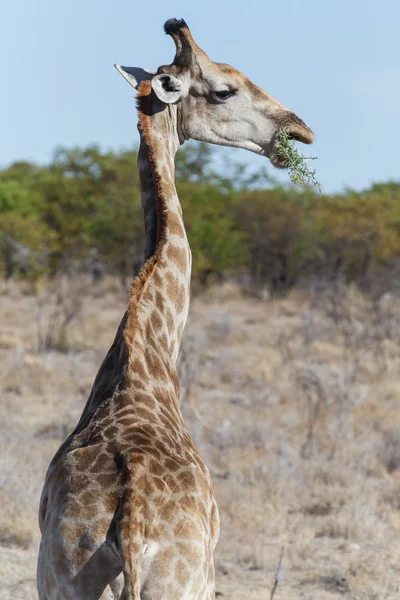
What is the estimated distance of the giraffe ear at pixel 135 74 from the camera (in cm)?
415

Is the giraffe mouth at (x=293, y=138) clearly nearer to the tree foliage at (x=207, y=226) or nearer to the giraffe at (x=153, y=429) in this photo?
the giraffe at (x=153, y=429)

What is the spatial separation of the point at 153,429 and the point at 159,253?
0.82 metres

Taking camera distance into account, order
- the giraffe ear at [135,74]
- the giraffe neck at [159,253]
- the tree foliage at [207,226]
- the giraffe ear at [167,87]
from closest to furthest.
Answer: the giraffe neck at [159,253] → the giraffe ear at [167,87] → the giraffe ear at [135,74] → the tree foliage at [207,226]

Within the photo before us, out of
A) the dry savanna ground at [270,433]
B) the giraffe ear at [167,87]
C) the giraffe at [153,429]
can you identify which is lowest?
the dry savanna ground at [270,433]

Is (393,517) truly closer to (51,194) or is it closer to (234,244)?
(234,244)

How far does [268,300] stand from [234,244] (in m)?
2.04

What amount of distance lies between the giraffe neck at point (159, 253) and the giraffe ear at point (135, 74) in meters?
0.08

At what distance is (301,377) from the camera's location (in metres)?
10.8

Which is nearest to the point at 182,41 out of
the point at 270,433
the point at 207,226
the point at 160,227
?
the point at 160,227

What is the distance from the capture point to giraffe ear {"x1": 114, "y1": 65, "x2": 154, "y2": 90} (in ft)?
13.6

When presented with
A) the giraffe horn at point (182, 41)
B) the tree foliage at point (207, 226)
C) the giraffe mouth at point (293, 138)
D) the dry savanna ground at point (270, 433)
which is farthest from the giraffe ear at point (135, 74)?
the tree foliage at point (207, 226)

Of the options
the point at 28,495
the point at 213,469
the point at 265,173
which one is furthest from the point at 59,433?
the point at 265,173

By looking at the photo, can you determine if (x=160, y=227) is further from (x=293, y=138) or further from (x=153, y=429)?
(x=153, y=429)

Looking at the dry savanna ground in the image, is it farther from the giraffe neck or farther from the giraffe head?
the giraffe head
